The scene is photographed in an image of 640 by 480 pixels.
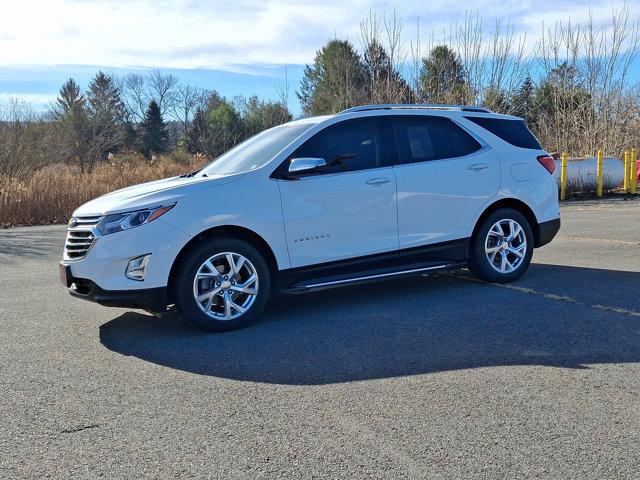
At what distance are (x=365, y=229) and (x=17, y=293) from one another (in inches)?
161

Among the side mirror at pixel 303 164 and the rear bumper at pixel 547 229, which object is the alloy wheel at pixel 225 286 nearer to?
the side mirror at pixel 303 164

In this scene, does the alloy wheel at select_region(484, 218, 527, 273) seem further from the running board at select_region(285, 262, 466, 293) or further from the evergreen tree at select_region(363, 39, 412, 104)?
the evergreen tree at select_region(363, 39, 412, 104)

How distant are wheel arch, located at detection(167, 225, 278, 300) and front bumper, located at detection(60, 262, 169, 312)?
5.1 inches

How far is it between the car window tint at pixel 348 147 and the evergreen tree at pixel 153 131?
6005cm

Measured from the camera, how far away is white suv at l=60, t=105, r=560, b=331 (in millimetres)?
5473

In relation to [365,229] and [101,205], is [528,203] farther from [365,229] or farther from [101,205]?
[101,205]

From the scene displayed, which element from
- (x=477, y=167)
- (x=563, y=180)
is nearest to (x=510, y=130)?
(x=477, y=167)

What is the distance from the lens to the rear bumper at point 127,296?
17.7ft

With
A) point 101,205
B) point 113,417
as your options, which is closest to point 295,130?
point 101,205

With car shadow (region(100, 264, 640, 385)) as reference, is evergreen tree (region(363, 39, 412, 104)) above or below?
above

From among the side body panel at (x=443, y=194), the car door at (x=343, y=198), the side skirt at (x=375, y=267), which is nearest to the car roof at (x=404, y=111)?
the car door at (x=343, y=198)

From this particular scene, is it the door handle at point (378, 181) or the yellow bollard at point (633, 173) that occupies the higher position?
the door handle at point (378, 181)

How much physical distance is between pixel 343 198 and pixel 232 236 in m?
1.09

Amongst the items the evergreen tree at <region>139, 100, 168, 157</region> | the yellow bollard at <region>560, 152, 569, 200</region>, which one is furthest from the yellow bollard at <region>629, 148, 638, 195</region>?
the evergreen tree at <region>139, 100, 168, 157</region>
